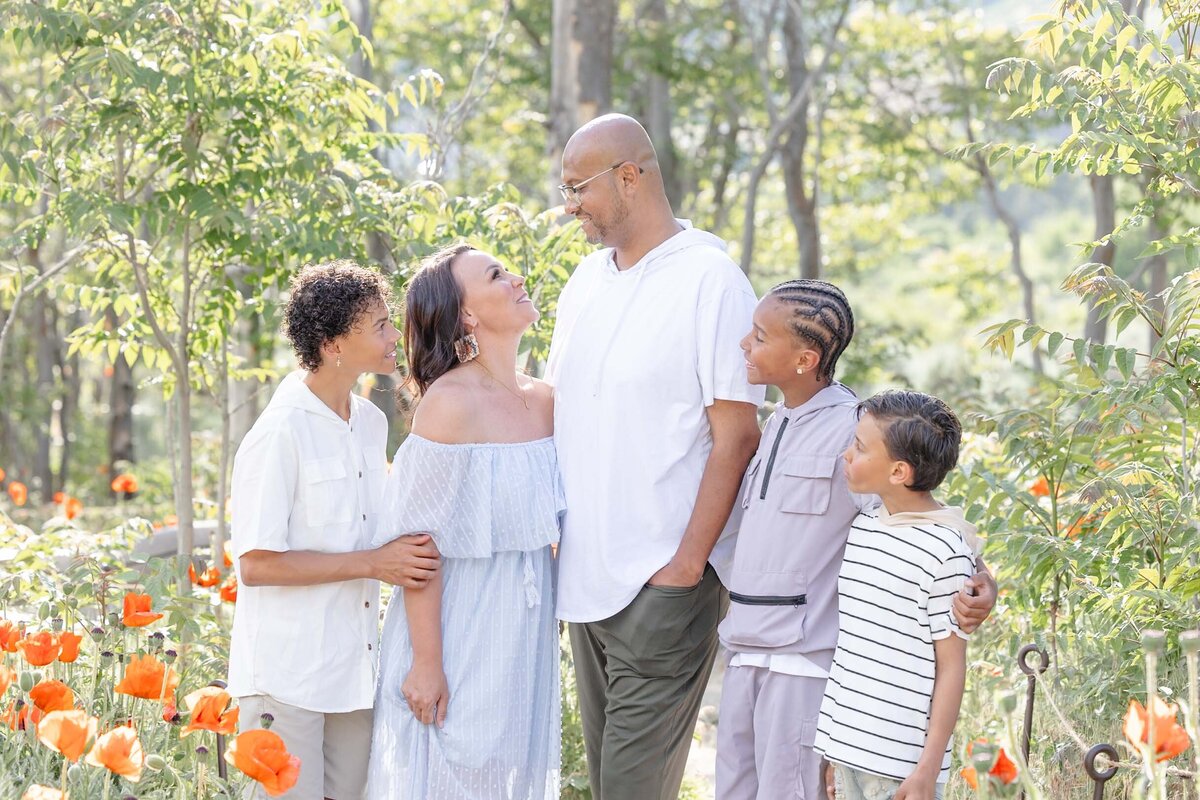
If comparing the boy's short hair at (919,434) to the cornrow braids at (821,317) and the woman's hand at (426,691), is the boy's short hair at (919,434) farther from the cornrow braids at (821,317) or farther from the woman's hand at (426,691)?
the woman's hand at (426,691)

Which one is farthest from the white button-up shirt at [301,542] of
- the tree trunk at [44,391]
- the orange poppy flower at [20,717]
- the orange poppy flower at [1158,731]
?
the tree trunk at [44,391]

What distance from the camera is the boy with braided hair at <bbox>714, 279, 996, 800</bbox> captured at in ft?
9.18

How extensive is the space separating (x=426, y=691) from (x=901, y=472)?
1222 millimetres

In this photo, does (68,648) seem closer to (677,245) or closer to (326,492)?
(326,492)

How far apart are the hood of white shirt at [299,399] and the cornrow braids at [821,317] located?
1.12 metres

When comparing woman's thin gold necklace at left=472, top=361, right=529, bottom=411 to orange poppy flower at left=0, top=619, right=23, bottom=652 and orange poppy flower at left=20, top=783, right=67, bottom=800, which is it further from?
orange poppy flower at left=20, top=783, right=67, bottom=800

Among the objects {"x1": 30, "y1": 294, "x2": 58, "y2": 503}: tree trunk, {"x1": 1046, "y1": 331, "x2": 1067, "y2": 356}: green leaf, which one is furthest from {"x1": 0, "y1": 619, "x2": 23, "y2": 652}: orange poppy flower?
{"x1": 30, "y1": 294, "x2": 58, "y2": 503}: tree trunk

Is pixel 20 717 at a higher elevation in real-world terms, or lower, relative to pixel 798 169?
lower

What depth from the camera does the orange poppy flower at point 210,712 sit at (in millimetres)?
2422

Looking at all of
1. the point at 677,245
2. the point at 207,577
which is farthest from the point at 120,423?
the point at 677,245

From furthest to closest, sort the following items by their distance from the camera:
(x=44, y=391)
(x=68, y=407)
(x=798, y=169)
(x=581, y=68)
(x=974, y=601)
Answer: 1. (x=68, y=407)
2. (x=44, y=391)
3. (x=798, y=169)
4. (x=581, y=68)
5. (x=974, y=601)

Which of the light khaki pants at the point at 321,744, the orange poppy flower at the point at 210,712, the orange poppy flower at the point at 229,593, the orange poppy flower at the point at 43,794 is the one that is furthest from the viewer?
the orange poppy flower at the point at 229,593

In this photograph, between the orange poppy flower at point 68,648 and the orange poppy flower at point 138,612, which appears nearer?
the orange poppy flower at point 68,648

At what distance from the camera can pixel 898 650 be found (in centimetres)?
264
